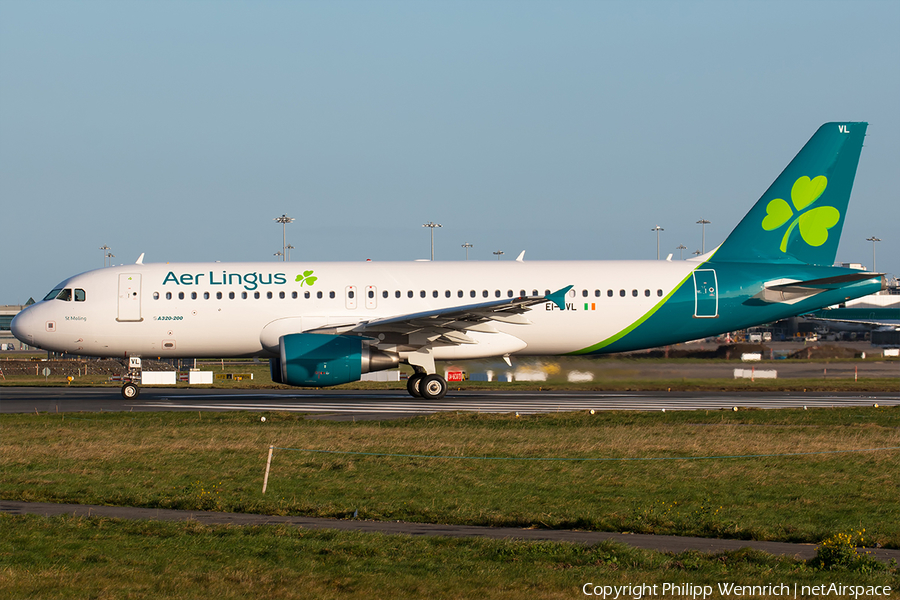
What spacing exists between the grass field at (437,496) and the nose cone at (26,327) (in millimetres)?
8344

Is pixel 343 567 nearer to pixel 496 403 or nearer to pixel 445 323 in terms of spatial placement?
pixel 445 323

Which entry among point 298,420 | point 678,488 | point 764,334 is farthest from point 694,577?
point 764,334

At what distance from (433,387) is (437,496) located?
1657cm

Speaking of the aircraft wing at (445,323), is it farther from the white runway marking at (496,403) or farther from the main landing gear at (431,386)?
the white runway marking at (496,403)

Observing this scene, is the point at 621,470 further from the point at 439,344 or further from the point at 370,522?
the point at 439,344

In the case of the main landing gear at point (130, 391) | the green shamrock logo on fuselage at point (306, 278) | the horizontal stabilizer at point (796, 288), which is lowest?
the main landing gear at point (130, 391)

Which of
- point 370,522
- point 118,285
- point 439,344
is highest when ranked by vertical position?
point 118,285

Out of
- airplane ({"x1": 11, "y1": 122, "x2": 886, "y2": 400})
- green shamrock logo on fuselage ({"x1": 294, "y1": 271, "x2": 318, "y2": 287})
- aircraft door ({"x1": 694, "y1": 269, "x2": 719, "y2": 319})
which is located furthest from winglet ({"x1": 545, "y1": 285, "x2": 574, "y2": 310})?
green shamrock logo on fuselage ({"x1": 294, "y1": 271, "x2": 318, "y2": 287})

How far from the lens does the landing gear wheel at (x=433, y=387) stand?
28.7m

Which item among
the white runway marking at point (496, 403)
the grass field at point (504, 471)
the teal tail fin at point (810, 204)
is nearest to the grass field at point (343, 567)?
the grass field at point (504, 471)

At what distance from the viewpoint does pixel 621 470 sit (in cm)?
1418

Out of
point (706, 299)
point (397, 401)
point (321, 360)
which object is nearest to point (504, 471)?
point (321, 360)

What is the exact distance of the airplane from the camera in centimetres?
2869

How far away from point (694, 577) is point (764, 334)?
80.4 m
